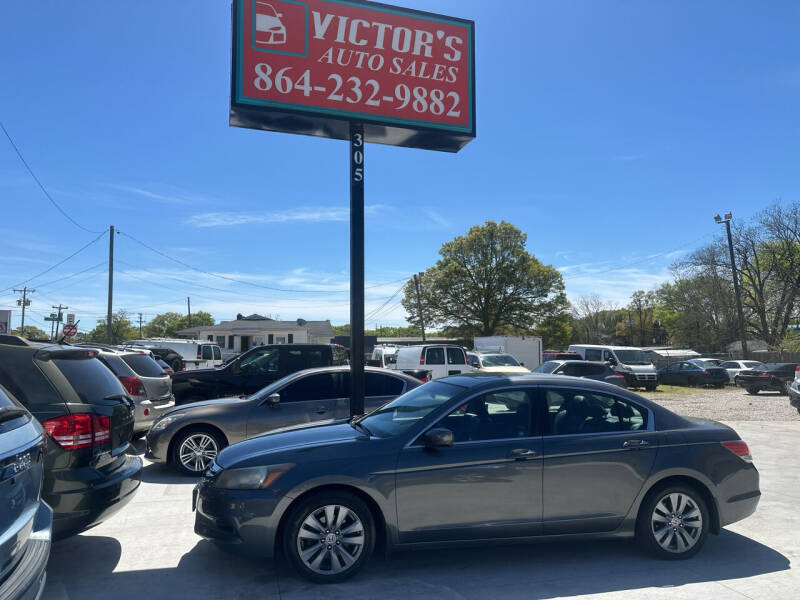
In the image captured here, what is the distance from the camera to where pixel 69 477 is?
4148mm

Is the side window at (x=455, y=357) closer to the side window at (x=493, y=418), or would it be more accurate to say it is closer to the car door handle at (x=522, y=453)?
the side window at (x=493, y=418)

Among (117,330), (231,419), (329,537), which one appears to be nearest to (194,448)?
(231,419)

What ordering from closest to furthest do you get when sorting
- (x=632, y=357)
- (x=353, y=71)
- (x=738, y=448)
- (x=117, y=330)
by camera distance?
(x=738, y=448)
(x=353, y=71)
(x=632, y=357)
(x=117, y=330)

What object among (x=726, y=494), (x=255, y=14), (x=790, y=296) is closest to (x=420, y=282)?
(x=790, y=296)

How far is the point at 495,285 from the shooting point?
58.1m

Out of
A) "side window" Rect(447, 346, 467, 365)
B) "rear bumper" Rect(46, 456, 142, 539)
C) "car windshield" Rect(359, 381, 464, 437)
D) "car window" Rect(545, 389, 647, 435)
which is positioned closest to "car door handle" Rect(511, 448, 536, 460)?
"car window" Rect(545, 389, 647, 435)

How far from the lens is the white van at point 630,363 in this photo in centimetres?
2614

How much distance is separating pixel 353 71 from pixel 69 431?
24.1ft

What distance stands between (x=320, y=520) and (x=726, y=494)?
3452mm

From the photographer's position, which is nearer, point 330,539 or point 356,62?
point 330,539

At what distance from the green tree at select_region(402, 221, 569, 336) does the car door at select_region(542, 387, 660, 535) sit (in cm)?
5347

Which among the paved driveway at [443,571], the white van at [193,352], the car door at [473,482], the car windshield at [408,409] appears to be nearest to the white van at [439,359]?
the white van at [193,352]

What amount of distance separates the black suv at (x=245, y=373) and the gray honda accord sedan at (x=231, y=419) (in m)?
2.76

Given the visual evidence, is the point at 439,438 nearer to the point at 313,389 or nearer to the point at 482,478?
the point at 482,478
